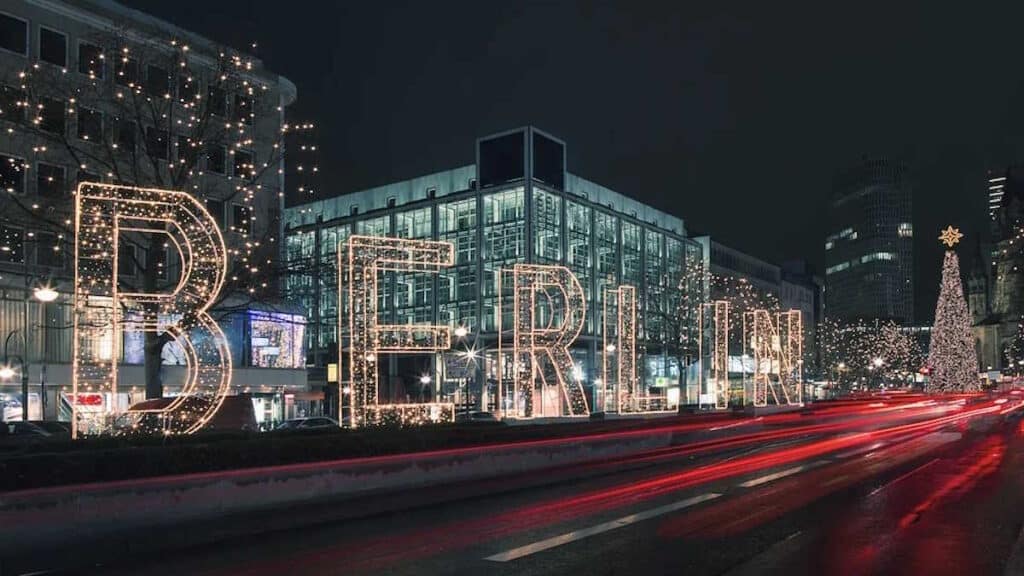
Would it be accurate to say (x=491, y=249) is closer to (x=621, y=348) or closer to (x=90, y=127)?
(x=621, y=348)

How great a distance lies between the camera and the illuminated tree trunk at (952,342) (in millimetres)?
85250

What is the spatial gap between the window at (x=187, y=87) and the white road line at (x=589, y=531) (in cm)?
1822

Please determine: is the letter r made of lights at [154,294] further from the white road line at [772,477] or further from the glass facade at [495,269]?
the glass facade at [495,269]

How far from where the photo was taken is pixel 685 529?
13820 mm

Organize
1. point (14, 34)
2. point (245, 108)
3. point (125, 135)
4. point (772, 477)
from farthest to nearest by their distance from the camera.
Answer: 1. point (14, 34)
2. point (245, 108)
3. point (125, 135)
4. point (772, 477)

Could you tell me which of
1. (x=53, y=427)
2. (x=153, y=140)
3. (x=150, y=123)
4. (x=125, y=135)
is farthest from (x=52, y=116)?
(x=53, y=427)

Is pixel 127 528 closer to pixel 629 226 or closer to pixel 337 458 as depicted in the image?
pixel 337 458

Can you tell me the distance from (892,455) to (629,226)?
194ft

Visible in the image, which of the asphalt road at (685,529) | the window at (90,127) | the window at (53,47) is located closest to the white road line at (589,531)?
the asphalt road at (685,529)

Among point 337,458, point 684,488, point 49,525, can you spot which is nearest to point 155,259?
point 337,458

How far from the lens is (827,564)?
438 inches

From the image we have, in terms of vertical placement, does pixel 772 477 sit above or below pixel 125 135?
below

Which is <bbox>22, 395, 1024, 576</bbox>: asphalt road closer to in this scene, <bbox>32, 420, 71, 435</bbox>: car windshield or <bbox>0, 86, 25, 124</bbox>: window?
<bbox>0, 86, 25, 124</bbox>: window

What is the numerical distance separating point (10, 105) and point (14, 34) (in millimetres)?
18514
